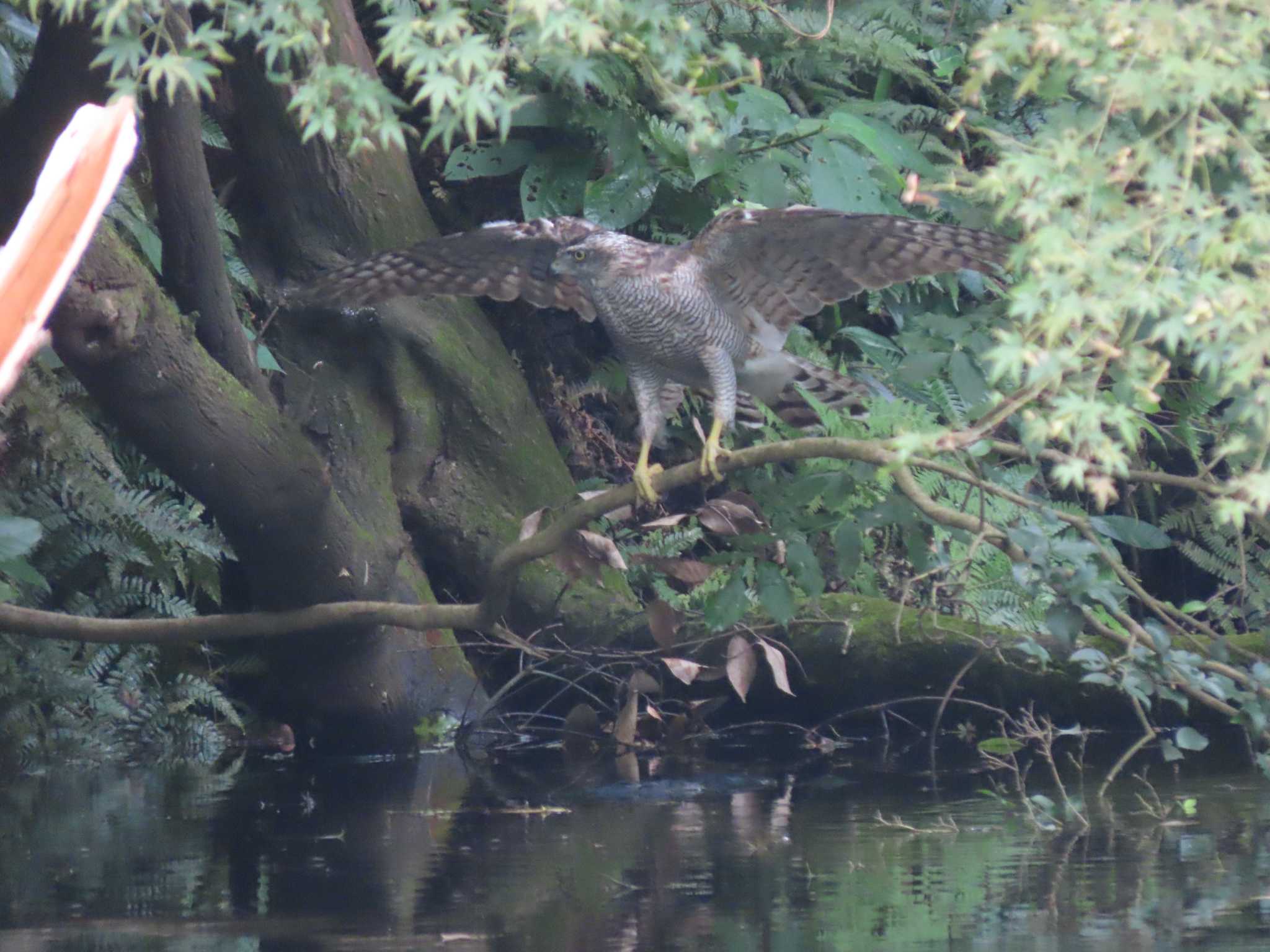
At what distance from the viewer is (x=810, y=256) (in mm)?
4484

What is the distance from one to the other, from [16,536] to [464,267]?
174 cm

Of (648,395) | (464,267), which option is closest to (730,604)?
(648,395)

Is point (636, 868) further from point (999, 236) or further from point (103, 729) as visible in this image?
point (103, 729)

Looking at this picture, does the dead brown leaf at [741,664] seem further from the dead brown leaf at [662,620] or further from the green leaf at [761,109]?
the green leaf at [761,109]

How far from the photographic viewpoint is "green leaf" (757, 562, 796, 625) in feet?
13.3

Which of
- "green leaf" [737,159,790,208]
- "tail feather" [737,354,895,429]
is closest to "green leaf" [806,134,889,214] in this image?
"green leaf" [737,159,790,208]

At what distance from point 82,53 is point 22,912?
7.11ft

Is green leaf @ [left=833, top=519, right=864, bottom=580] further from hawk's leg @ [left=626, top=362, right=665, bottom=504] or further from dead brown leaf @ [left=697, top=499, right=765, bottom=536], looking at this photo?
hawk's leg @ [left=626, top=362, right=665, bottom=504]

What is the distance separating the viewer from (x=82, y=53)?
3.74m

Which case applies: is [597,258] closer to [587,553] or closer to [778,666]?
[587,553]

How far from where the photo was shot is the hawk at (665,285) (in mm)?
4594

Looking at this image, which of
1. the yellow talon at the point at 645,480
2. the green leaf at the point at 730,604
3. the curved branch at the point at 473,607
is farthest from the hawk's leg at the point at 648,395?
the curved branch at the point at 473,607

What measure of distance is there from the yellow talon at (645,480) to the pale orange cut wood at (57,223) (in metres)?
1.93

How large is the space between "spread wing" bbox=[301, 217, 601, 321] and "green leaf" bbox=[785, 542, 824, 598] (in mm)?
1326
